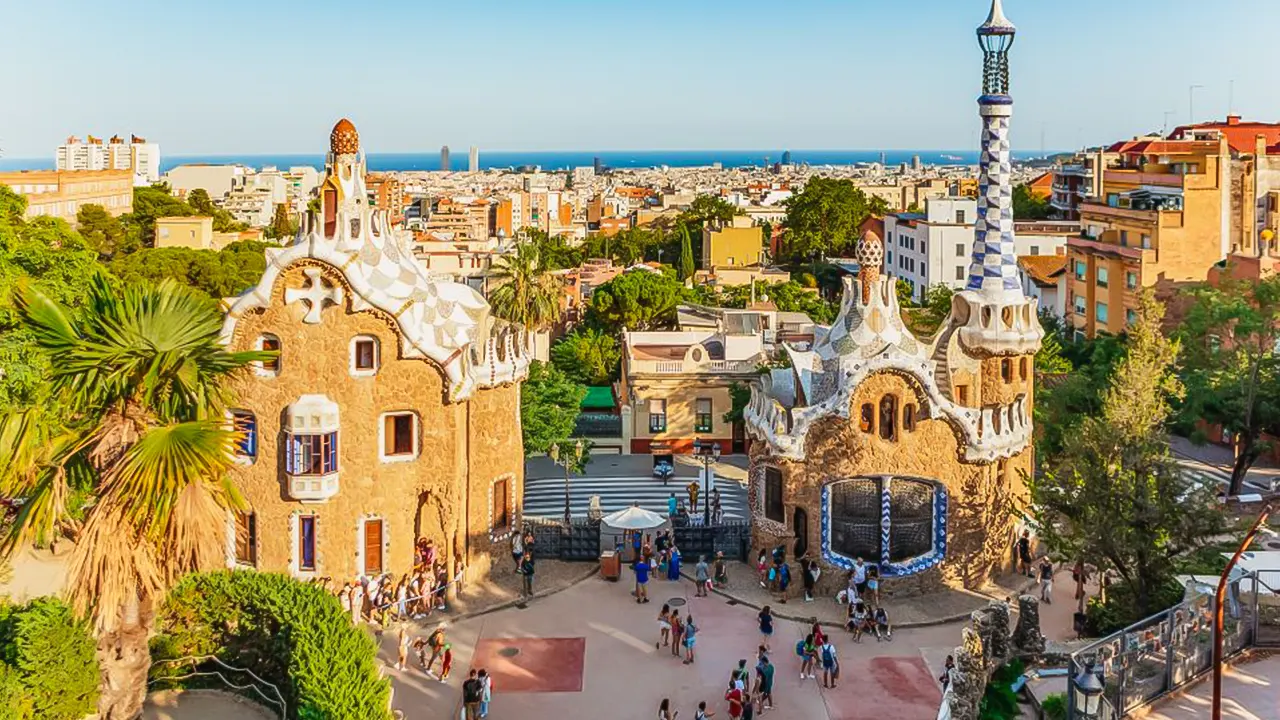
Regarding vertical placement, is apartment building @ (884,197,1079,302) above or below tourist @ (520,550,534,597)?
above

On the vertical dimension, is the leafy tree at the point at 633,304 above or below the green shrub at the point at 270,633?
above

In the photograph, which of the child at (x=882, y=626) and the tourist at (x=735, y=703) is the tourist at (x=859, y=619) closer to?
the child at (x=882, y=626)

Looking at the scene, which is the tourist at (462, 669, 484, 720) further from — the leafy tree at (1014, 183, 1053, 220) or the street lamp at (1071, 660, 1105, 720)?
the leafy tree at (1014, 183, 1053, 220)

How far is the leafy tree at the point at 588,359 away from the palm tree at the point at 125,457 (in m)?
39.6

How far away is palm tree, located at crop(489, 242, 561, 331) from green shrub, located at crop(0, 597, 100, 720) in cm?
3620

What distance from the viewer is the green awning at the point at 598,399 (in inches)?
2194

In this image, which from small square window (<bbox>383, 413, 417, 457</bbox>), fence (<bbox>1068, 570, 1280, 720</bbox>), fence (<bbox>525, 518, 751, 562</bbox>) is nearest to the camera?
fence (<bbox>1068, 570, 1280, 720</bbox>)

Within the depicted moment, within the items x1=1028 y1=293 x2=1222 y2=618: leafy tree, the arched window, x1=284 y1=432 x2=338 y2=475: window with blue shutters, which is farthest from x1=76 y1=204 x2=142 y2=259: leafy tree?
x1=1028 y1=293 x2=1222 y2=618: leafy tree

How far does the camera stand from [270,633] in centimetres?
2475

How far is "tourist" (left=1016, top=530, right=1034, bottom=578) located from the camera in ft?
111

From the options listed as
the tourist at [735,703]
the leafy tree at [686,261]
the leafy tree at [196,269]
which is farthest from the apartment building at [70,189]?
the tourist at [735,703]

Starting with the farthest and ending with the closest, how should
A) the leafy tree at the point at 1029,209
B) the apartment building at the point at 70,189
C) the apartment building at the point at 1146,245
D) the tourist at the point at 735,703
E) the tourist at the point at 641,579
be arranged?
the leafy tree at the point at 1029,209 < the apartment building at the point at 70,189 < the apartment building at the point at 1146,245 < the tourist at the point at 641,579 < the tourist at the point at 735,703

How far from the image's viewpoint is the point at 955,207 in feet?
303

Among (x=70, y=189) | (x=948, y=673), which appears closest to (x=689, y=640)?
(x=948, y=673)
